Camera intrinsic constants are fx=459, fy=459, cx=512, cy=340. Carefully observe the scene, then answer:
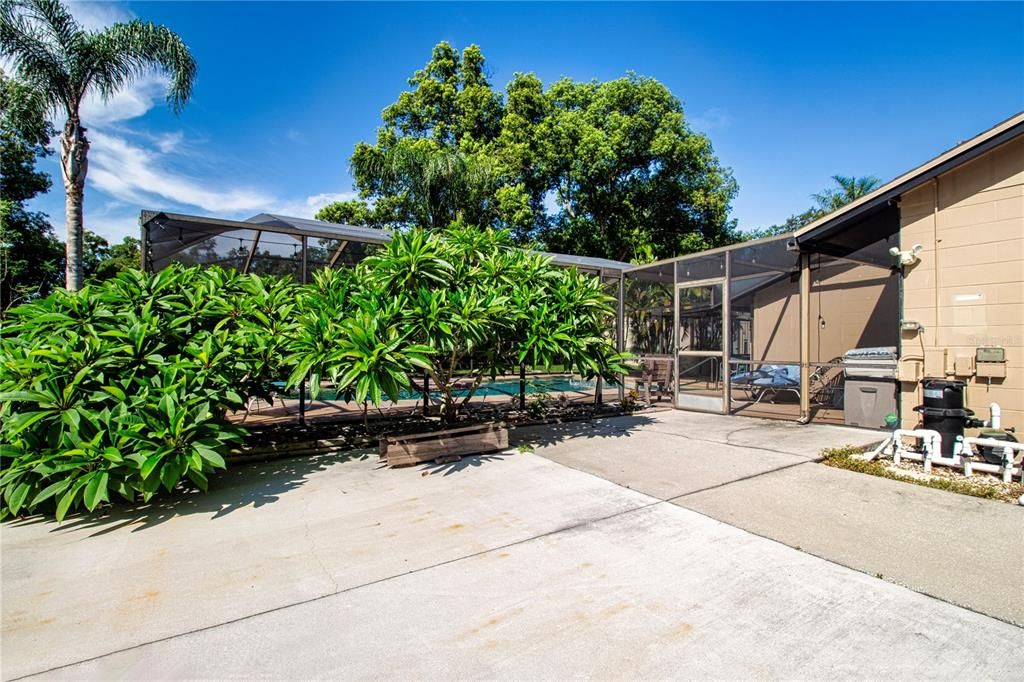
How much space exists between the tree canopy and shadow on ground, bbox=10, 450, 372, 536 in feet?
48.5

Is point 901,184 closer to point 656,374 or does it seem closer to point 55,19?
point 656,374

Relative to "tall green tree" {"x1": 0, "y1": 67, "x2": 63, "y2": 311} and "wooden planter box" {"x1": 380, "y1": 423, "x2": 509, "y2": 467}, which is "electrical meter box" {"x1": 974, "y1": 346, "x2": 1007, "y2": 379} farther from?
"tall green tree" {"x1": 0, "y1": 67, "x2": 63, "y2": 311}

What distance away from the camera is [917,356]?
602 centimetres

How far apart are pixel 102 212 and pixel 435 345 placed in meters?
17.8

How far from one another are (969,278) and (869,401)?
7.16 ft

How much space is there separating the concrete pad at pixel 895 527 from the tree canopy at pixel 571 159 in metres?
15.6

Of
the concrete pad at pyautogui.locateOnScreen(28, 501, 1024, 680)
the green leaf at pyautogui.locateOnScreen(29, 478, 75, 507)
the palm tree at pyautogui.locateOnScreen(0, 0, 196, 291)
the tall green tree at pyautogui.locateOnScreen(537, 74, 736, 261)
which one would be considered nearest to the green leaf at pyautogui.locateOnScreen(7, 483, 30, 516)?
the green leaf at pyautogui.locateOnScreen(29, 478, 75, 507)

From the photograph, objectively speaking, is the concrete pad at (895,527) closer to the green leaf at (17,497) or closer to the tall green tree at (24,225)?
the green leaf at (17,497)

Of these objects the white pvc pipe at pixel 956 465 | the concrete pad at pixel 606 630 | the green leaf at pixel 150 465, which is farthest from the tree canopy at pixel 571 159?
the concrete pad at pixel 606 630

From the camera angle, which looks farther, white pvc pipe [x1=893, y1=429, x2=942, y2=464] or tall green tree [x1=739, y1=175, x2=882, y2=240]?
tall green tree [x1=739, y1=175, x2=882, y2=240]

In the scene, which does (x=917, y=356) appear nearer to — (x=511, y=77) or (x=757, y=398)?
(x=757, y=398)

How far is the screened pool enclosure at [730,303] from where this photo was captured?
288 inches

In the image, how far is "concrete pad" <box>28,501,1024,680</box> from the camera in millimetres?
1972

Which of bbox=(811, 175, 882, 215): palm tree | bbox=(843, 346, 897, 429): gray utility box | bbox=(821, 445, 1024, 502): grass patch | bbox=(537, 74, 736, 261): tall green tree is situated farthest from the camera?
bbox=(811, 175, 882, 215): palm tree
